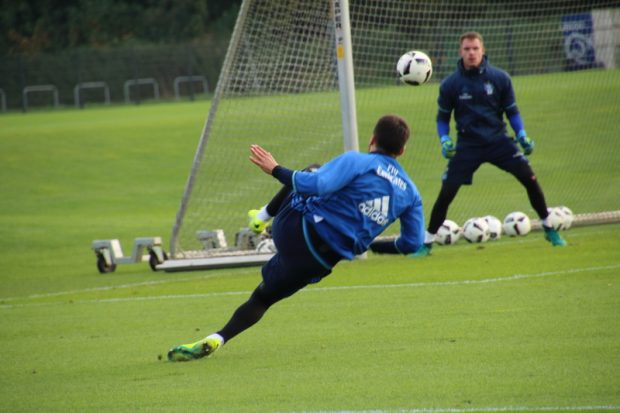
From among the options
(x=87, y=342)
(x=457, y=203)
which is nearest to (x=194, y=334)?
(x=87, y=342)

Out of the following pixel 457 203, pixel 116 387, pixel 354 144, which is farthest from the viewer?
pixel 457 203

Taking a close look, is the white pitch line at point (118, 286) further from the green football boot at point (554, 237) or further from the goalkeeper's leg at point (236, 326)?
the goalkeeper's leg at point (236, 326)

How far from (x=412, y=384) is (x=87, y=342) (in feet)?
11.9

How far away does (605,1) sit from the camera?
64.0ft

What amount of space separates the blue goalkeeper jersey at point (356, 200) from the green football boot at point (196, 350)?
118 cm

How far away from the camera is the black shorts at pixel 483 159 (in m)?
13.0

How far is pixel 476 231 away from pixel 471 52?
2.56m

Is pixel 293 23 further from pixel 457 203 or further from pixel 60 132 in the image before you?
pixel 60 132

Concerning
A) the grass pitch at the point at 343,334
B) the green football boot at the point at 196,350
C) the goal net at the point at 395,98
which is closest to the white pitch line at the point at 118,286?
the grass pitch at the point at 343,334

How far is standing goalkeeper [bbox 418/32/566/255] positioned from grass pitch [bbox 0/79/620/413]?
0.97m

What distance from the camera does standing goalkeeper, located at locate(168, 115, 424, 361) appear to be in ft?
24.3

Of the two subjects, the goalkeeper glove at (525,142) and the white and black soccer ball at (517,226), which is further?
the white and black soccer ball at (517,226)

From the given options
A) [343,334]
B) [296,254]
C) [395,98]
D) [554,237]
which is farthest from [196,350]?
[395,98]

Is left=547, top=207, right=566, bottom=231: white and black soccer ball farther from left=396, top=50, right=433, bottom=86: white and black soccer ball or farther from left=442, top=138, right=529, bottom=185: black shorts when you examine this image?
left=396, top=50, right=433, bottom=86: white and black soccer ball
